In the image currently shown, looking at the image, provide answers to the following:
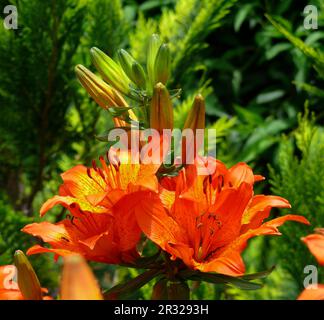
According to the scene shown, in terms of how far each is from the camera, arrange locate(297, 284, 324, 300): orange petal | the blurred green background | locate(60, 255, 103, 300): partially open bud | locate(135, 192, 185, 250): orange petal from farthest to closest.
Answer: the blurred green background, locate(135, 192, 185, 250): orange petal, locate(297, 284, 324, 300): orange petal, locate(60, 255, 103, 300): partially open bud

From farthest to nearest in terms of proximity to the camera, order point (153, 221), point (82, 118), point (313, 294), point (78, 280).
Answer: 1. point (82, 118)
2. point (153, 221)
3. point (313, 294)
4. point (78, 280)

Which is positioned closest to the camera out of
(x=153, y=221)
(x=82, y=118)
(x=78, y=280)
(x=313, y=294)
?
(x=78, y=280)

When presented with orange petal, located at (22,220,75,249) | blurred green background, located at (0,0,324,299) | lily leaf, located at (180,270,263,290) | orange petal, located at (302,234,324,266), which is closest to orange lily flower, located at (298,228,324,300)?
orange petal, located at (302,234,324,266)

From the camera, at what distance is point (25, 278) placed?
1.46 ft

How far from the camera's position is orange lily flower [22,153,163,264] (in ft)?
1.58

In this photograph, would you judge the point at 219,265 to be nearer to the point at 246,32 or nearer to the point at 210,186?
the point at 210,186

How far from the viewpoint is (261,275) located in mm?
490

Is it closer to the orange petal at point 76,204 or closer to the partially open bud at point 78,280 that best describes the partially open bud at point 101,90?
the orange petal at point 76,204

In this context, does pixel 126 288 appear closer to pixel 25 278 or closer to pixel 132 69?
pixel 25 278

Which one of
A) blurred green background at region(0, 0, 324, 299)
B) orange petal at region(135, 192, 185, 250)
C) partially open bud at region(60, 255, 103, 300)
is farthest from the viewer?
blurred green background at region(0, 0, 324, 299)

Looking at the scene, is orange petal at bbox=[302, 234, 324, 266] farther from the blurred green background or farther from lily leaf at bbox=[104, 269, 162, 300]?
the blurred green background

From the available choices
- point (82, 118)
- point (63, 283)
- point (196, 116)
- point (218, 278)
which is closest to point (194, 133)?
point (196, 116)

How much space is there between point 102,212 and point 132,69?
143 mm

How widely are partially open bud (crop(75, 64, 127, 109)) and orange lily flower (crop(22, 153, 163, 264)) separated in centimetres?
7
